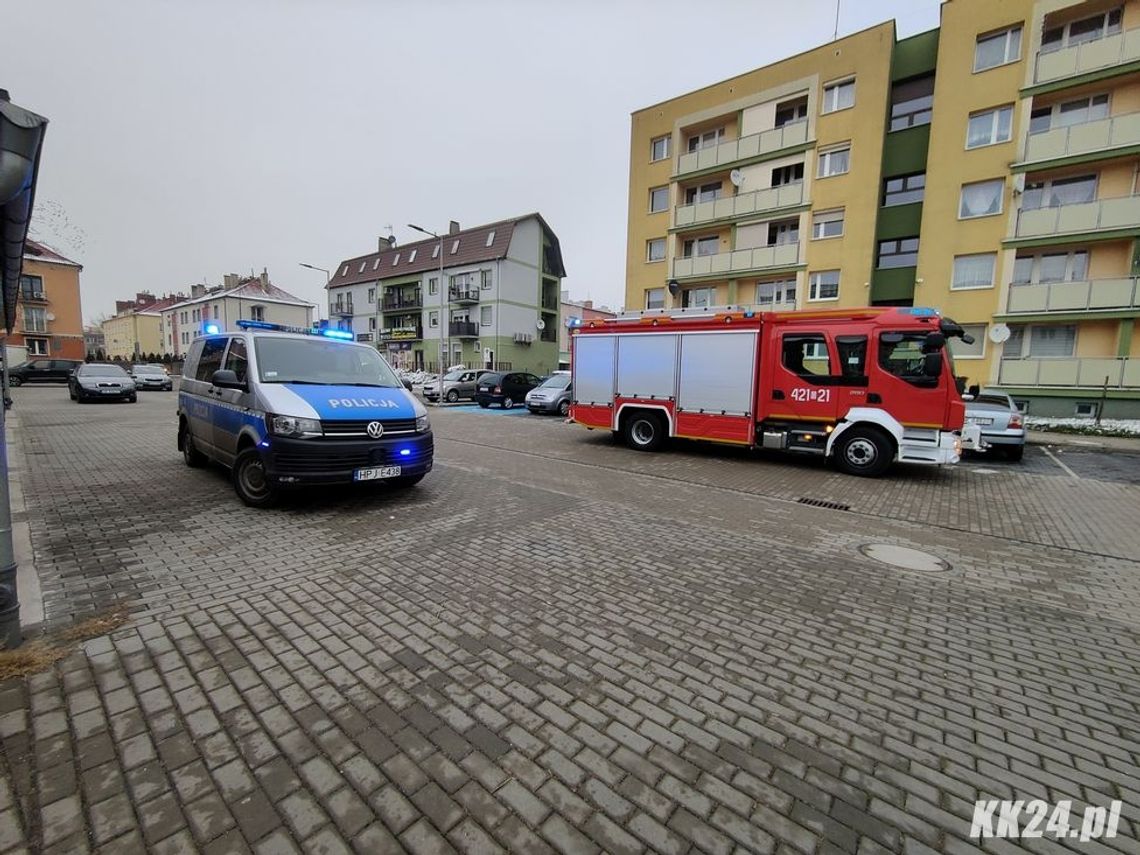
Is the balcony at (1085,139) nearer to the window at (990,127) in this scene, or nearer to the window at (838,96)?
the window at (990,127)

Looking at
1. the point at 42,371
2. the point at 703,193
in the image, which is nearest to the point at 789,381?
the point at 703,193

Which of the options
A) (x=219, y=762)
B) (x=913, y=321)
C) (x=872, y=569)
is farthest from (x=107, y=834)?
(x=913, y=321)

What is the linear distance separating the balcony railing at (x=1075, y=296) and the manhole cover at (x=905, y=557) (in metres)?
18.9

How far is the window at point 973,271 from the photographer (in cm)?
1916

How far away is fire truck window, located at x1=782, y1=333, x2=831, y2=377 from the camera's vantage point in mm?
9445

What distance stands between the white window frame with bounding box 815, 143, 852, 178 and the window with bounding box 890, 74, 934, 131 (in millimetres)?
1941

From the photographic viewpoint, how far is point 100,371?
67.0 ft

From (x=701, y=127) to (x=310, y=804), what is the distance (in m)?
30.1

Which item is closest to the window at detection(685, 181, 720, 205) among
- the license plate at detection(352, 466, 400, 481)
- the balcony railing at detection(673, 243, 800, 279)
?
A: the balcony railing at detection(673, 243, 800, 279)

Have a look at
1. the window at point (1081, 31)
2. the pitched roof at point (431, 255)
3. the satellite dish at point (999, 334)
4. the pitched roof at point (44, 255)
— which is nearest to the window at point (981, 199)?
the window at point (1081, 31)

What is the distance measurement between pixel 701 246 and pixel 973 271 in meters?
11.5

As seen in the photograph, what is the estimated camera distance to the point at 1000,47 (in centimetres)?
1875

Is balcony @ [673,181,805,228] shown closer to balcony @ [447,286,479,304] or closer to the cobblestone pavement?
balcony @ [447,286,479,304]

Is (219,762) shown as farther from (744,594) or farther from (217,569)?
(744,594)
